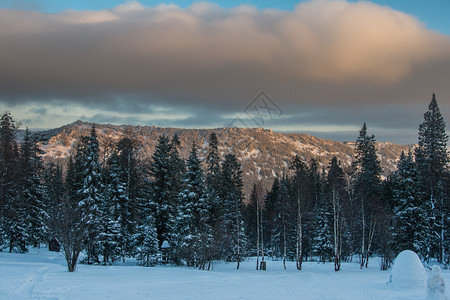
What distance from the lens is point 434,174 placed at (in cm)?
4050

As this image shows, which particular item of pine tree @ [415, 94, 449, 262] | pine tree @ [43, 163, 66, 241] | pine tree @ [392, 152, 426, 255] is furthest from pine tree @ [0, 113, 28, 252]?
pine tree @ [415, 94, 449, 262]

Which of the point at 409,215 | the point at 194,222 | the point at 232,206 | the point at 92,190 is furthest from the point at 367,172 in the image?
the point at 92,190

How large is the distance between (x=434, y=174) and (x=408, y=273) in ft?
74.5

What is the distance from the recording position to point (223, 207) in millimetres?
48281

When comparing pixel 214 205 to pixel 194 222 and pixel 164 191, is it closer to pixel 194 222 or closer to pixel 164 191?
pixel 194 222

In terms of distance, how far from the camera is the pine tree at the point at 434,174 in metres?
40.0

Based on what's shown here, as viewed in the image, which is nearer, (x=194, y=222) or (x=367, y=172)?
(x=194, y=222)

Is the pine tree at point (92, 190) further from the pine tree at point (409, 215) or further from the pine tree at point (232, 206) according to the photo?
the pine tree at point (409, 215)

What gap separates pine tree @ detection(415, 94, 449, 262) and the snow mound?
20.1 meters

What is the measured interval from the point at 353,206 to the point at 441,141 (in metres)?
12.2

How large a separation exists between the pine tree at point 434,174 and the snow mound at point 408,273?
20.1m

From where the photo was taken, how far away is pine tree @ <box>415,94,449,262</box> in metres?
40.0

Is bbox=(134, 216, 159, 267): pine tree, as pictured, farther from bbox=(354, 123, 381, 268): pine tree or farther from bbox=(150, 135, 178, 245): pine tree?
bbox=(354, 123, 381, 268): pine tree

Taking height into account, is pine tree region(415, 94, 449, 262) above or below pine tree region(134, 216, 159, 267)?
above
